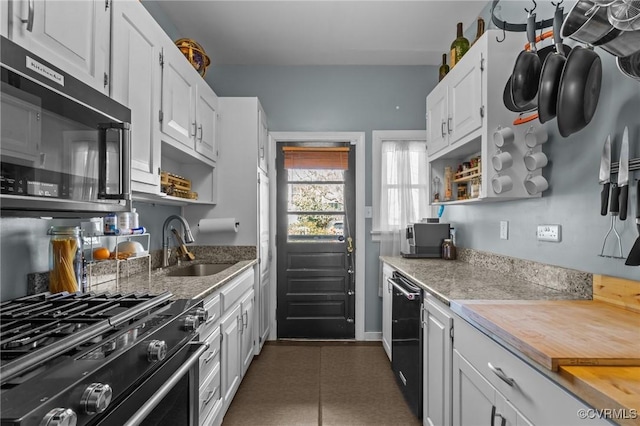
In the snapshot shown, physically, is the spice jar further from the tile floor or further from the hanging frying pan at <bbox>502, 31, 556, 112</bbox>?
the hanging frying pan at <bbox>502, 31, 556, 112</bbox>

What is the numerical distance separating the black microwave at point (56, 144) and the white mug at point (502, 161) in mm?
1725

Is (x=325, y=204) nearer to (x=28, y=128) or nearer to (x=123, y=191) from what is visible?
(x=123, y=191)

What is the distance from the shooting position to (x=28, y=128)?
967 millimetres

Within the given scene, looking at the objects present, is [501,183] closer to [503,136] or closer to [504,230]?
[503,136]

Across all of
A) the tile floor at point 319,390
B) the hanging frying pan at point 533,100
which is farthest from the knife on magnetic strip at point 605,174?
the tile floor at point 319,390

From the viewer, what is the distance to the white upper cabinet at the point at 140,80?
5.02 feet

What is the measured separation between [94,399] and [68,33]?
1.13m

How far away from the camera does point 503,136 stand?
1.90 meters

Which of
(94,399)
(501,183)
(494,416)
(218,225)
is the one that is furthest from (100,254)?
(501,183)

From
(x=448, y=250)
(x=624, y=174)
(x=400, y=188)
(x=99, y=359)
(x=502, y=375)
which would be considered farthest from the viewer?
(x=400, y=188)

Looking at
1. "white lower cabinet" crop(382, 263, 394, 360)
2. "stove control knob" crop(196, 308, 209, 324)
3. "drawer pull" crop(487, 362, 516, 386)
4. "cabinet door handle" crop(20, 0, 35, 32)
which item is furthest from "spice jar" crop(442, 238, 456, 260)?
"cabinet door handle" crop(20, 0, 35, 32)

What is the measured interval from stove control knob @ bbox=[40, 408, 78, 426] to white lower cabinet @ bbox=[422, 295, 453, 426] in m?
1.40

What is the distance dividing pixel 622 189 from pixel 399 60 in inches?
105

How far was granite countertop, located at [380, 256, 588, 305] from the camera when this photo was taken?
164cm
